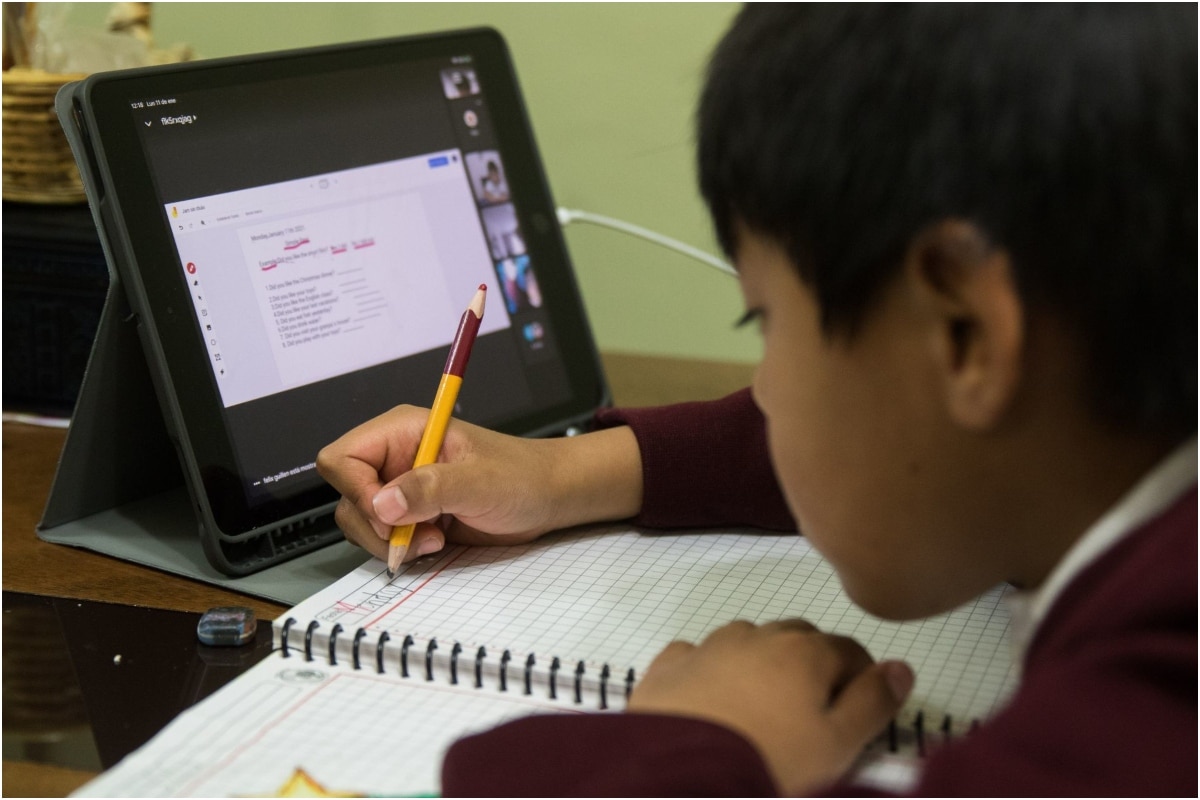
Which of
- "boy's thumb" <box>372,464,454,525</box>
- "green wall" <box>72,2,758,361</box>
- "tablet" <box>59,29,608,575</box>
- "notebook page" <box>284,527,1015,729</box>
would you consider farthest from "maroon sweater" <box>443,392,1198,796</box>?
"green wall" <box>72,2,758,361</box>

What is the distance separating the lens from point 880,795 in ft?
1.54

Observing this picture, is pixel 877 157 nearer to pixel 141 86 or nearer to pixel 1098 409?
pixel 1098 409

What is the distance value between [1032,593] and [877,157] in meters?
0.20

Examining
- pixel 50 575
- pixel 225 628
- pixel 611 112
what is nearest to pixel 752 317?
pixel 225 628

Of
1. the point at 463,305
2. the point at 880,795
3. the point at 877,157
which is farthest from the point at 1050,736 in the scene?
the point at 463,305

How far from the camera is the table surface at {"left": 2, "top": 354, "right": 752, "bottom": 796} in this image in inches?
20.4

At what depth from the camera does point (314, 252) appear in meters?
0.81

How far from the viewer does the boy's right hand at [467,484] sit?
703 mm

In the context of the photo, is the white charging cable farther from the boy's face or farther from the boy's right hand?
the boy's face

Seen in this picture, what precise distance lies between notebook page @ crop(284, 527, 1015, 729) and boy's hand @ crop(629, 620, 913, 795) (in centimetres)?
3

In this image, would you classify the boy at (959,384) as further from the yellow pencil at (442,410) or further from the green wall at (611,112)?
the green wall at (611,112)

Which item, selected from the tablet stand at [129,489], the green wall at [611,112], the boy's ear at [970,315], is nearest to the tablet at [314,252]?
the tablet stand at [129,489]

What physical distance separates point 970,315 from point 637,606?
0.29 metres

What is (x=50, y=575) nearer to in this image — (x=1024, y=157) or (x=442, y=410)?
(x=442, y=410)
